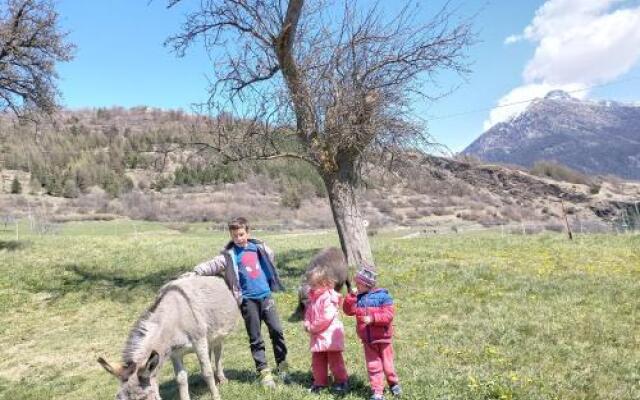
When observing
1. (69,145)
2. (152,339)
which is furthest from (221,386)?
(69,145)

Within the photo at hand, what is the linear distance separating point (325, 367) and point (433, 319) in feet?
15.1

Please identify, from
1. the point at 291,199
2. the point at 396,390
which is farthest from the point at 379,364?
the point at 291,199

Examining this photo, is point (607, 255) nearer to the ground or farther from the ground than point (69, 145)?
nearer to the ground

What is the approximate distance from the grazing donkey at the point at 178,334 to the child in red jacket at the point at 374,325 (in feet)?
6.06

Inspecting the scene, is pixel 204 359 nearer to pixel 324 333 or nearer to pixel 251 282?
pixel 251 282

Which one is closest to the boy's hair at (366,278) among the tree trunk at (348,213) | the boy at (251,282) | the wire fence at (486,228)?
the boy at (251,282)

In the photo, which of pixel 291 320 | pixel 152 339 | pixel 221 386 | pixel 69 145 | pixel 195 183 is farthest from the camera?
pixel 69 145

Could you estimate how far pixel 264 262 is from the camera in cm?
762

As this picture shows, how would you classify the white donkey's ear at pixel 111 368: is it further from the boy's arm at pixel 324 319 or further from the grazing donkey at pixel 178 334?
the boy's arm at pixel 324 319

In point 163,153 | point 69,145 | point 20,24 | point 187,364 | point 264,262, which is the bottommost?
point 187,364

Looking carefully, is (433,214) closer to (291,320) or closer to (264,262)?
(291,320)

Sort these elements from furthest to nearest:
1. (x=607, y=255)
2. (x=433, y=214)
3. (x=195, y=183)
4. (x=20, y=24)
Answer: (x=195, y=183) < (x=433, y=214) < (x=20, y=24) < (x=607, y=255)

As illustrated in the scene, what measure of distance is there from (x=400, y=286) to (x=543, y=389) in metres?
7.85

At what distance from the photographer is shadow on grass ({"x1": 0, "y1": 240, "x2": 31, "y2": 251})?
2284 cm
